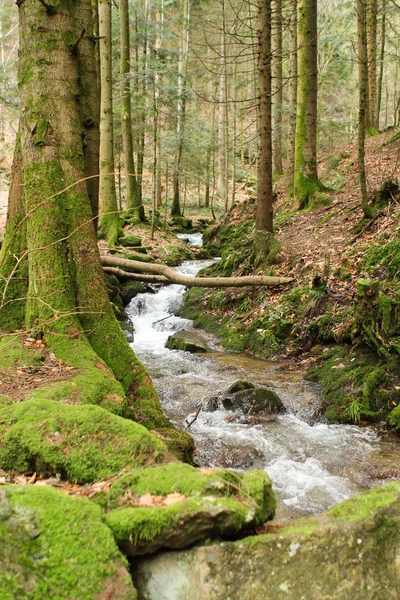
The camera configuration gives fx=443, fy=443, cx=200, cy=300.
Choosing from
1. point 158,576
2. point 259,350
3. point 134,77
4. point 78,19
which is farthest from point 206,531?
point 134,77

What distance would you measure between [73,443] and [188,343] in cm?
653

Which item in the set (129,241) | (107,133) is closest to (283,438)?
(129,241)

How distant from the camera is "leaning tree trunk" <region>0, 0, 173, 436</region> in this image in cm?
450

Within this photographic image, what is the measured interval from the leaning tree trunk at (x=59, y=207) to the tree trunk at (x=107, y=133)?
32.9ft

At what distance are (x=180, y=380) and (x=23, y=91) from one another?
4.96m

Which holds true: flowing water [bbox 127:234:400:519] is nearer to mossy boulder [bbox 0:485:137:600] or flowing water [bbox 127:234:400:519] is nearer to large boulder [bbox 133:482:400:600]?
large boulder [bbox 133:482:400:600]

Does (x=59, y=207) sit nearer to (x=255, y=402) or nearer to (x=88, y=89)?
(x=88, y=89)

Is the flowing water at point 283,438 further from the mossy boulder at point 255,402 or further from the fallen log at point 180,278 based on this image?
the fallen log at point 180,278

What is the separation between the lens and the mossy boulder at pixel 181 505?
2146 millimetres

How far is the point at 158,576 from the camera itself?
2133 mm

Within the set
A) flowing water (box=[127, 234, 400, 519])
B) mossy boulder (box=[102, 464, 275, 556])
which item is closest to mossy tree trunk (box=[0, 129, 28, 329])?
flowing water (box=[127, 234, 400, 519])

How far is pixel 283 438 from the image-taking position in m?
5.65

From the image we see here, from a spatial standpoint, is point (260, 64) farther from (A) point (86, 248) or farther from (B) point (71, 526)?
(B) point (71, 526)

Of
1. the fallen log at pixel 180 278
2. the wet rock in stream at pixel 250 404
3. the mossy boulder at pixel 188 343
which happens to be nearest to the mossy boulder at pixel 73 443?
the fallen log at pixel 180 278
